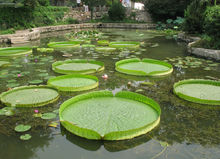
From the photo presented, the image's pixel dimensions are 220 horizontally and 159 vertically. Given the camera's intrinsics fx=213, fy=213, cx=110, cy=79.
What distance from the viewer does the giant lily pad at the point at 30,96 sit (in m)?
3.18

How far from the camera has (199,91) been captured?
11.9 feet

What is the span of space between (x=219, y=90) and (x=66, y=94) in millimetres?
2633

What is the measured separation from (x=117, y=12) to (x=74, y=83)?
16518 mm

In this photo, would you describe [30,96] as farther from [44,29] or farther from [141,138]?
[44,29]

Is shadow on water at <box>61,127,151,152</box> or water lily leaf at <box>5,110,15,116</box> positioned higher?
water lily leaf at <box>5,110,15,116</box>

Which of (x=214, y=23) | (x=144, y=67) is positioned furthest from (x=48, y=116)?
(x=214, y=23)

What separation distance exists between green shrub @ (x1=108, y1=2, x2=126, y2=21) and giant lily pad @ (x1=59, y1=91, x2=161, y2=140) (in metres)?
17.2

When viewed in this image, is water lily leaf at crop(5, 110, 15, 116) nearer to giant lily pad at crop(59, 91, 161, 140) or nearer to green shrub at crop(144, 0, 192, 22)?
giant lily pad at crop(59, 91, 161, 140)

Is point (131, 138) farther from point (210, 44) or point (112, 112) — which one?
point (210, 44)

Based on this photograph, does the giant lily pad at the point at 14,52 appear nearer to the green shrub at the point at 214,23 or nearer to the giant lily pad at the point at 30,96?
the giant lily pad at the point at 30,96

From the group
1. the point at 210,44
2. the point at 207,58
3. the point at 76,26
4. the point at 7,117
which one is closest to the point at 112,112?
the point at 7,117

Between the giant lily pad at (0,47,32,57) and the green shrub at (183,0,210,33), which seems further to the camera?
the green shrub at (183,0,210,33)

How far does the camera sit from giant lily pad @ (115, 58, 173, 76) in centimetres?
459

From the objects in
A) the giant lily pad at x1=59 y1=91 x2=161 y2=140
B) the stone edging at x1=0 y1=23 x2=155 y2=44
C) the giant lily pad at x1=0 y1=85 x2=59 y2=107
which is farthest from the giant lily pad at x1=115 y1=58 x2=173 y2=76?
the stone edging at x1=0 y1=23 x2=155 y2=44
